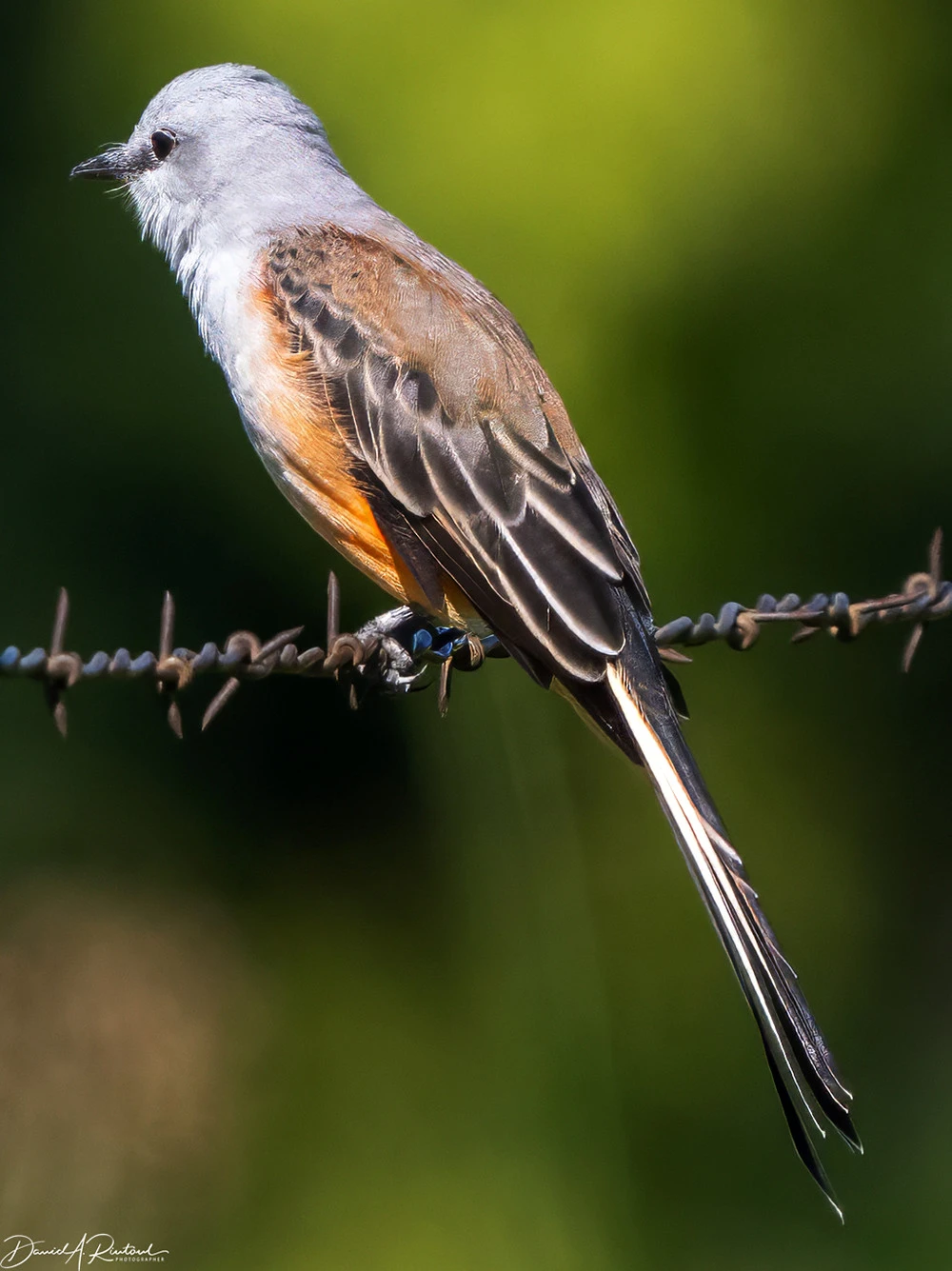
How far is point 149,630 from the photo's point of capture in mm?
5699

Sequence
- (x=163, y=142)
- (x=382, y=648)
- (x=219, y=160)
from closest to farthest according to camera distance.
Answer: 1. (x=382, y=648)
2. (x=219, y=160)
3. (x=163, y=142)

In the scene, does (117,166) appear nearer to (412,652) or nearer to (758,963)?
(412,652)

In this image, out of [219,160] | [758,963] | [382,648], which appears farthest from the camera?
[219,160]

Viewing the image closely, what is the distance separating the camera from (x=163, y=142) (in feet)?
14.8

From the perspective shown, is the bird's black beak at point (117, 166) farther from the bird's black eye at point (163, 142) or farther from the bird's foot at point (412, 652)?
the bird's foot at point (412, 652)

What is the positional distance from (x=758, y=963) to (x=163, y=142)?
3.13m

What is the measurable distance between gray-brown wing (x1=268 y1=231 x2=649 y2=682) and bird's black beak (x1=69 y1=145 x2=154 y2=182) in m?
0.98

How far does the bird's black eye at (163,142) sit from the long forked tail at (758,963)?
2.52 metres

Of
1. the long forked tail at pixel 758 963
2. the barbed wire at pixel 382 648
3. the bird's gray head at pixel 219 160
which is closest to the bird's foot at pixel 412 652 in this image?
the barbed wire at pixel 382 648

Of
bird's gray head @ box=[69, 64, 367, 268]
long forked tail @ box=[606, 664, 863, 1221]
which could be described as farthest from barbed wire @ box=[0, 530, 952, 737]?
bird's gray head @ box=[69, 64, 367, 268]

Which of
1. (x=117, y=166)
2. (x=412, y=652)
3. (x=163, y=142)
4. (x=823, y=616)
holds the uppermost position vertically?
(x=163, y=142)

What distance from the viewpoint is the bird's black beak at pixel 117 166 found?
4.54 m

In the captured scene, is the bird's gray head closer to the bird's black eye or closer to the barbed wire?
the bird's black eye

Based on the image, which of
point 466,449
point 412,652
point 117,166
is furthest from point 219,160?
point 412,652
